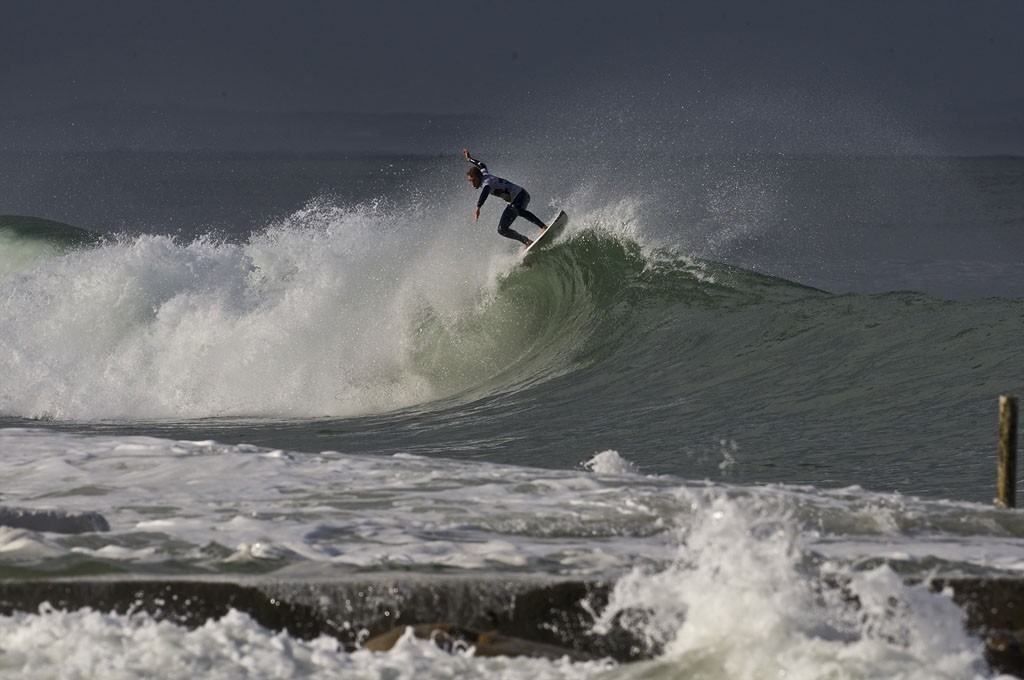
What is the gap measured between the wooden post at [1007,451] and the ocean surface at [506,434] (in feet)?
0.58

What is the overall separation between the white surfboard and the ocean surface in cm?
15

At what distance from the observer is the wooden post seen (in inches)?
237

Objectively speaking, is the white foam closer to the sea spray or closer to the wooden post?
the sea spray

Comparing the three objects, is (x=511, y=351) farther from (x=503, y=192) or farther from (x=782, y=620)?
(x=782, y=620)

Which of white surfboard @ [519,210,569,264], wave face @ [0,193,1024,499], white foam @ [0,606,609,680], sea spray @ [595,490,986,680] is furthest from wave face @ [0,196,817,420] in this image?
white foam @ [0,606,609,680]

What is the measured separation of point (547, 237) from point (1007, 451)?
10.9 meters

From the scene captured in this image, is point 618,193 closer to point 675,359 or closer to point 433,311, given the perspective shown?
point 433,311

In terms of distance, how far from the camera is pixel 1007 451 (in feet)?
19.8

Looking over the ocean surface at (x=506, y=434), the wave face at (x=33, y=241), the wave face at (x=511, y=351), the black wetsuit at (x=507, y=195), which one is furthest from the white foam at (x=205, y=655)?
the wave face at (x=33, y=241)

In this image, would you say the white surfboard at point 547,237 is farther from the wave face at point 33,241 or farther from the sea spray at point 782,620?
the wave face at point 33,241

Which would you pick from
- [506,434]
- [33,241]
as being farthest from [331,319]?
[33,241]

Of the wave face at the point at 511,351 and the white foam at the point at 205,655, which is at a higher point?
the wave face at the point at 511,351

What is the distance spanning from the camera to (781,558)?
4.59 meters

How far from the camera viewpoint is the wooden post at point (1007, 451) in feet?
19.8
